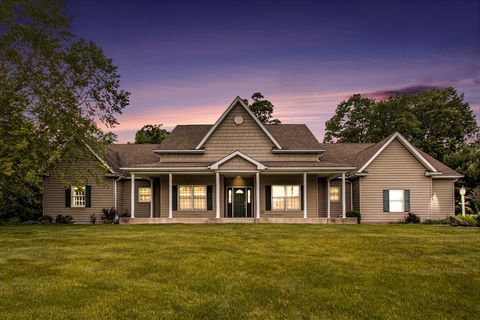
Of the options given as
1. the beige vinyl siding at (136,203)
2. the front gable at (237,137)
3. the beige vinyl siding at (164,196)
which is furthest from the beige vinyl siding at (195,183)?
the beige vinyl siding at (136,203)

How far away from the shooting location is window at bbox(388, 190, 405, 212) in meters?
23.5

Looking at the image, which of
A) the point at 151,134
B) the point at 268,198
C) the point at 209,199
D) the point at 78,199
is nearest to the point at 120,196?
the point at 78,199

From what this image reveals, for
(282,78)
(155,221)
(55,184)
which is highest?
(282,78)

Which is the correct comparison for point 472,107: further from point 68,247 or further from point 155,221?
point 68,247

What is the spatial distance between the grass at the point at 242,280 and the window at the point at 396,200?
11801 mm

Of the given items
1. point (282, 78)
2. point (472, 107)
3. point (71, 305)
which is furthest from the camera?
point (472, 107)

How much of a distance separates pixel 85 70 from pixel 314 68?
1402cm

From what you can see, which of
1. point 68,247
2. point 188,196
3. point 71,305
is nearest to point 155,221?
point 188,196

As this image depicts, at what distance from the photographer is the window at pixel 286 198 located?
23938 millimetres

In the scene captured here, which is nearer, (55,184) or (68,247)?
(68,247)

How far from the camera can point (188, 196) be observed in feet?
79.0

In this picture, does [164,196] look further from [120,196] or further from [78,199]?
[78,199]

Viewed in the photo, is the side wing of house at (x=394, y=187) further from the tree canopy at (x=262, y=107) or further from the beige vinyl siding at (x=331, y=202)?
the tree canopy at (x=262, y=107)

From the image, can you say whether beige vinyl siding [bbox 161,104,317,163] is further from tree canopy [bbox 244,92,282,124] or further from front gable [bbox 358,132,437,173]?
tree canopy [bbox 244,92,282,124]
